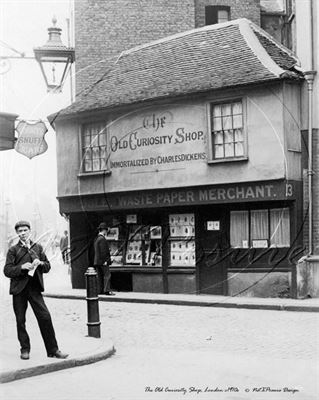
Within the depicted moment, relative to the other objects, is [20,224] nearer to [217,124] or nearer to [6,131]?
[6,131]

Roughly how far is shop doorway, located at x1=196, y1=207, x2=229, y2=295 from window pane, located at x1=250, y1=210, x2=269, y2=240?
2.45 ft

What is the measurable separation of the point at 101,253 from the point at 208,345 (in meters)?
7.95

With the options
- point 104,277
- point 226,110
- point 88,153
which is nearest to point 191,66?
point 226,110

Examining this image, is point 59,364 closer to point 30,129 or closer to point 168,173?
point 30,129

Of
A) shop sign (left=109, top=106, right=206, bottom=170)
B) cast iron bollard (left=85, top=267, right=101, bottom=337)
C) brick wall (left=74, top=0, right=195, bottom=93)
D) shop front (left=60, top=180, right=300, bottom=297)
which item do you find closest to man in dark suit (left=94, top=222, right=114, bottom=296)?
shop front (left=60, top=180, right=300, bottom=297)

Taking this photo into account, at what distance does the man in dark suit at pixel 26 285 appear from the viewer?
28.3ft

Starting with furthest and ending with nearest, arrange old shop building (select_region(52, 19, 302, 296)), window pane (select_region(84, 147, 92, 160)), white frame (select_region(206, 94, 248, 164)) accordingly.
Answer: window pane (select_region(84, 147, 92, 160)) → white frame (select_region(206, 94, 248, 164)) → old shop building (select_region(52, 19, 302, 296))

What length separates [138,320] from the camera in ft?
43.7

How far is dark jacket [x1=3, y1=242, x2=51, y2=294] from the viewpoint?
28.2 feet

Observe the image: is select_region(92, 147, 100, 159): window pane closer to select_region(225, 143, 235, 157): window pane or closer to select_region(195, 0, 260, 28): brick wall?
select_region(225, 143, 235, 157): window pane

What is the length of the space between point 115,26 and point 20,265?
15.3 metres

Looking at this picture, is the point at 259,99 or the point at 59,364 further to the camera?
the point at 259,99

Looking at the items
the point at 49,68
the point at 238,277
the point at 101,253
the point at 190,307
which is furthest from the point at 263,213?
the point at 49,68

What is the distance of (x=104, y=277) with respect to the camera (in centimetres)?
1800
